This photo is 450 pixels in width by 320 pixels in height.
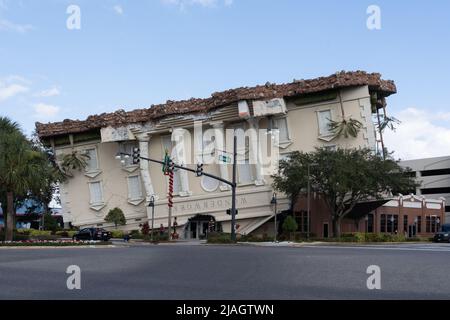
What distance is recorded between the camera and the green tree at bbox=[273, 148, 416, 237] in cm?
→ 5384

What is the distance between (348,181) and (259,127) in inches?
503

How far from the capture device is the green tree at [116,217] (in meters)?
68.9

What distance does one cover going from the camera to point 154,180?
69125 millimetres

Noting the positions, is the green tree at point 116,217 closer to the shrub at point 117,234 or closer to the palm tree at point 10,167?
the shrub at point 117,234

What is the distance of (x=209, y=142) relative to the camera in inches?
2574

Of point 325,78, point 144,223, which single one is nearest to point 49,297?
point 325,78

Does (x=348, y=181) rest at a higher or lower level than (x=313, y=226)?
higher

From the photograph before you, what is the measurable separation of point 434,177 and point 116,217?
58614 mm

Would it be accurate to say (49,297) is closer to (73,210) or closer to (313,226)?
(313,226)

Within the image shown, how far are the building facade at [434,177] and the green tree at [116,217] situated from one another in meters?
52.6

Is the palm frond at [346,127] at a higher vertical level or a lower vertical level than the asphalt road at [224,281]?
higher

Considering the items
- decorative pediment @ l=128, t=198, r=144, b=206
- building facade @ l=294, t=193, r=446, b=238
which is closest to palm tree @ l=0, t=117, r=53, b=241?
building facade @ l=294, t=193, r=446, b=238

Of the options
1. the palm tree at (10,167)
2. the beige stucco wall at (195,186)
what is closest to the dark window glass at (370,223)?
the beige stucco wall at (195,186)

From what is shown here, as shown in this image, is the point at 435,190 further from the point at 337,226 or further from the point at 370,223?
the point at 337,226
